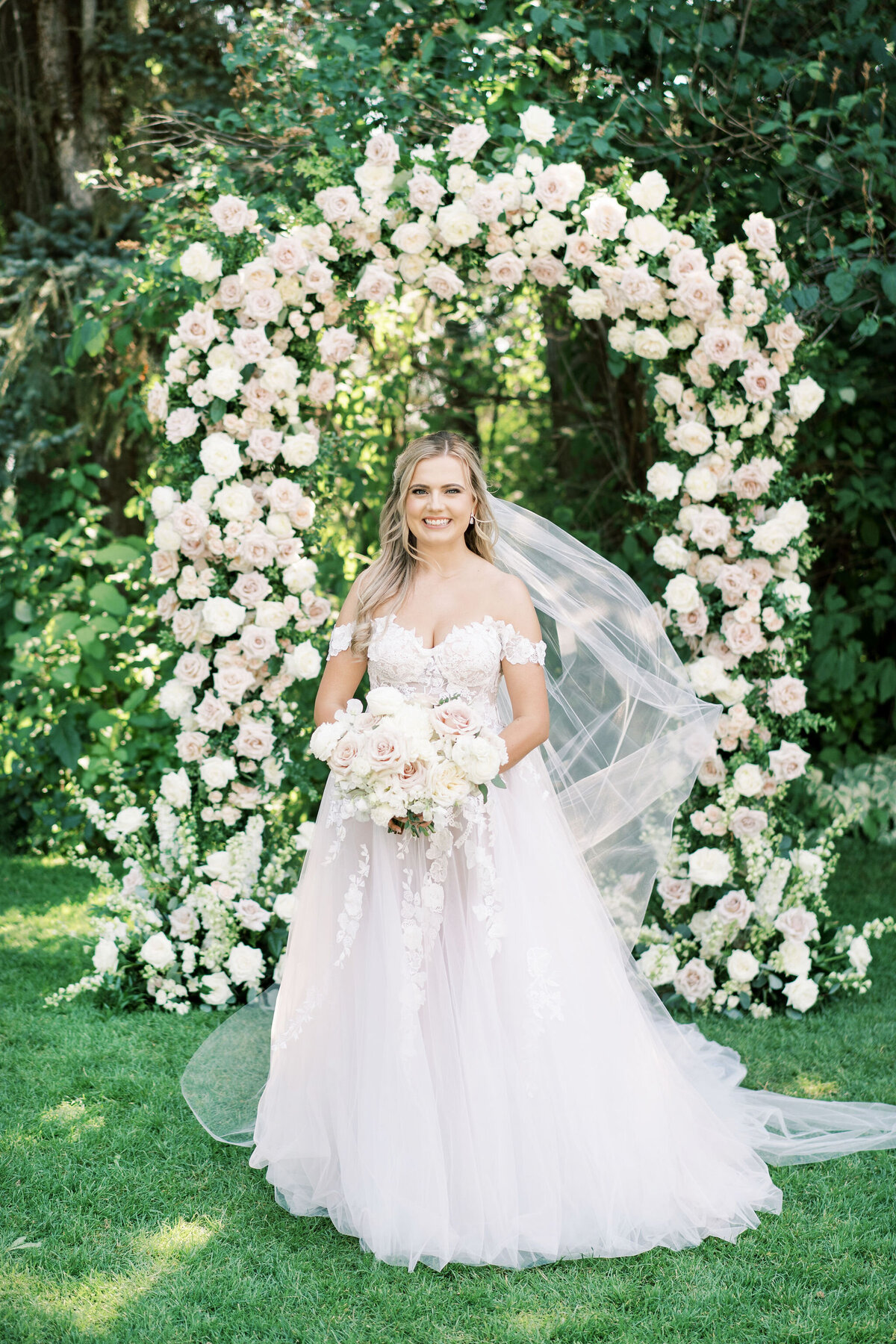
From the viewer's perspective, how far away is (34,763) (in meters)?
6.32

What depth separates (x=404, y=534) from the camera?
344 centimetres

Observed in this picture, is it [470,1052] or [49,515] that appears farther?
[49,515]

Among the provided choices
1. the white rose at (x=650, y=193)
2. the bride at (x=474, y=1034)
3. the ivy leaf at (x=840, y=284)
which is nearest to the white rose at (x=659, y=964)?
the bride at (x=474, y=1034)

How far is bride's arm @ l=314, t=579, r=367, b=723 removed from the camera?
3424 millimetres

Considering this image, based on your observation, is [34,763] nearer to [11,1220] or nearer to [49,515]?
[49,515]

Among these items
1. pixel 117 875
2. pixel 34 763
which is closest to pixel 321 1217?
pixel 117 875

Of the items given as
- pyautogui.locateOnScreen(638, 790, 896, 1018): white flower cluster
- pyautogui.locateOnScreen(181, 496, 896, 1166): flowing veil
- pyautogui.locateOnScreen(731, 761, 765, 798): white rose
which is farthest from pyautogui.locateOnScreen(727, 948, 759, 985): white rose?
pyautogui.locateOnScreen(731, 761, 765, 798): white rose

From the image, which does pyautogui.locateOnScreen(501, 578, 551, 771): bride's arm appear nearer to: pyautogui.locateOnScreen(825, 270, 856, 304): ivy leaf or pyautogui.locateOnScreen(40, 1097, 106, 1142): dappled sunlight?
pyautogui.locateOnScreen(40, 1097, 106, 1142): dappled sunlight

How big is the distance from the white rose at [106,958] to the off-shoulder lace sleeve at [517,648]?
2.22 m

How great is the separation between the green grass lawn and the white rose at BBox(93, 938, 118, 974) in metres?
0.58

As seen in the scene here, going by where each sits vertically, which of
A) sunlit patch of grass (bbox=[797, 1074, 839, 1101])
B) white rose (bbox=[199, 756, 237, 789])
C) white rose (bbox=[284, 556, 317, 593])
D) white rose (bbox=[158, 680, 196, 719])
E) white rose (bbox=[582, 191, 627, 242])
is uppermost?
white rose (bbox=[582, 191, 627, 242])

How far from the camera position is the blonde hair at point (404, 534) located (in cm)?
338

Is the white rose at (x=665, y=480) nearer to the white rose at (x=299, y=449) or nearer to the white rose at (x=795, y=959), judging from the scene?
the white rose at (x=299, y=449)

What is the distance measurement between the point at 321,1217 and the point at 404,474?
2112 millimetres
